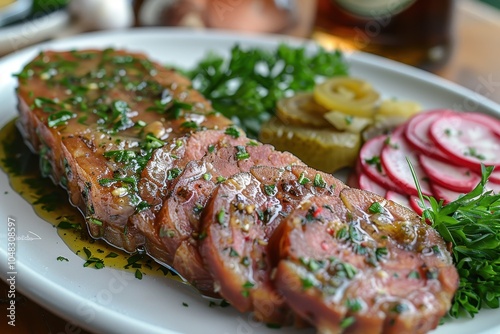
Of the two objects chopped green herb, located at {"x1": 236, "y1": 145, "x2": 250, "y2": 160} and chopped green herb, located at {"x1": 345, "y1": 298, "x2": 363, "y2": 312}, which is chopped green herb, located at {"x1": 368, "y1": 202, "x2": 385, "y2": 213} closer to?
chopped green herb, located at {"x1": 345, "y1": 298, "x2": 363, "y2": 312}

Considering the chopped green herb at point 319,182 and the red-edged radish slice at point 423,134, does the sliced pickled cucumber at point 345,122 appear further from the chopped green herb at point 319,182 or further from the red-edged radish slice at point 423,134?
the chopped green herb at point 319,182

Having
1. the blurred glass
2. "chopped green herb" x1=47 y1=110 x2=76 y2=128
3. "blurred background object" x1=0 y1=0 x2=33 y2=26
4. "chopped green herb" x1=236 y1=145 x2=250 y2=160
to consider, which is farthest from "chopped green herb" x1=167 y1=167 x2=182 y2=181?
the blurred glass

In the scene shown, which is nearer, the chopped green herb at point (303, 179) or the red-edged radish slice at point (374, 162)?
the chopped green herb at point (303, 179)

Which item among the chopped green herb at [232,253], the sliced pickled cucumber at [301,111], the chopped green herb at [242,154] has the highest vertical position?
the chopped green herb at [232,253]

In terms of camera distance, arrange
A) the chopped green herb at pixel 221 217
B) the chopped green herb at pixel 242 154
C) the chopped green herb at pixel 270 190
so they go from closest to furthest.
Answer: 1. the chopped green herb at pixel 221 217
2. the chopped green herb at pixel 270 190
3. the chopped green herb at pixel 242 154

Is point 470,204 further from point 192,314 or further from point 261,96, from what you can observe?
point 261,96

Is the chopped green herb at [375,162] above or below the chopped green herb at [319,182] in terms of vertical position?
below

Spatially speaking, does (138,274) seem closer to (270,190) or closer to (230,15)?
(270,190)

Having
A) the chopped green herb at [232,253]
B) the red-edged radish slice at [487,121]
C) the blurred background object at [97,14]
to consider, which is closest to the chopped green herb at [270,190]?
the chopped green herb at [232,253]

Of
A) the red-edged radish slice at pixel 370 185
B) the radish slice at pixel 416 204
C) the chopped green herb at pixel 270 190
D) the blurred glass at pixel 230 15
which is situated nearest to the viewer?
the chopped green herb at pixel 270 190
